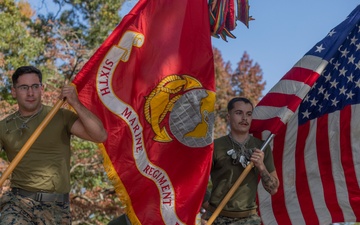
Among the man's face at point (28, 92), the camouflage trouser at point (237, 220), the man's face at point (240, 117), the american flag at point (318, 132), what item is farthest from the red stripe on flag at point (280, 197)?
the man's face at point (28, 92)

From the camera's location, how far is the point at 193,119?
6.91 meters

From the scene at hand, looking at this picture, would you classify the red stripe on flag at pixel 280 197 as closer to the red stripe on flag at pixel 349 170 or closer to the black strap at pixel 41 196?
the red stripe on flag at pixel 349 170

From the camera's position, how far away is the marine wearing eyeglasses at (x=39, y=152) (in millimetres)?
5723

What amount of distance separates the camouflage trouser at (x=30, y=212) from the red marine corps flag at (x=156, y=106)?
36.7 inches

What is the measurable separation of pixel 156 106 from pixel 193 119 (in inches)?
15.5

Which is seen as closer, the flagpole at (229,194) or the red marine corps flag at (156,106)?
the red marine corps flag at (156,106)

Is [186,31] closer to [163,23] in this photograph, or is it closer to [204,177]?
[163,23]

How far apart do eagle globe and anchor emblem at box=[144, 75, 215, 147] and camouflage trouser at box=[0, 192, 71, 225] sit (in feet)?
4.58

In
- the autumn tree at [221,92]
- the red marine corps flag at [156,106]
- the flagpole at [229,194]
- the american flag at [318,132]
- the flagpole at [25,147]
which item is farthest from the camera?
the autumn tree at [221,92]

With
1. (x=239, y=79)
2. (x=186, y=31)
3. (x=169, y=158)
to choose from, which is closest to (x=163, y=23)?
(x=186, y=31)

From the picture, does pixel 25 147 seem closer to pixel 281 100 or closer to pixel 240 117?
pixel 240 117

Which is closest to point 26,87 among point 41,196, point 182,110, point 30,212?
point 41,196

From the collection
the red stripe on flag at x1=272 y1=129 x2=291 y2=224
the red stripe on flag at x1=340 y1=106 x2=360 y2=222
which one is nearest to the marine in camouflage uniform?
the red stripe on flag at x1=272 y1=129 x2=291 y2=224

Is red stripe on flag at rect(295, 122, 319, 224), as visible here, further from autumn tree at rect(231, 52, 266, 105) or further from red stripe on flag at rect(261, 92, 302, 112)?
autumn tree at rect(231, 52, 266, 105)
